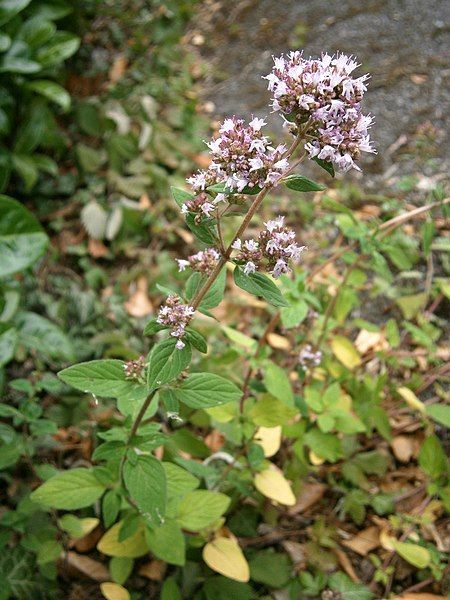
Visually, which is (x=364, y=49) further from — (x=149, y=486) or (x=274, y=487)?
(x=149, y=486)

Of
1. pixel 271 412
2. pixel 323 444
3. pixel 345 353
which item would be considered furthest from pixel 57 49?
pixel 323 444

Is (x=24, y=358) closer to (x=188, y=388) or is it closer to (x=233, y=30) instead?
(x=188, y=388)

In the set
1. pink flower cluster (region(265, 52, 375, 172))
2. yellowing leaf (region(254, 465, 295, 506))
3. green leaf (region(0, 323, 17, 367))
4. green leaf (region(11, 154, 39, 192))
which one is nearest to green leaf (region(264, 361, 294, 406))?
yellowing leaf (region(254, 465, 295, 506))

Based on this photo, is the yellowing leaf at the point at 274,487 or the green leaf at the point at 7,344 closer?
the yellowing leaf at the point at 274,487

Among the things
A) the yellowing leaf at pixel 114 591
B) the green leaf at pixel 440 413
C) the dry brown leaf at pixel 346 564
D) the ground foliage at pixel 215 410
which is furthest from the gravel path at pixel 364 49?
the yellowing leaf at pixel 114 591

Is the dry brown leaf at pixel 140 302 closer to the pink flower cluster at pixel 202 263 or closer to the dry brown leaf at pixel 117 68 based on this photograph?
the pink flower cluster at pixel 202 263

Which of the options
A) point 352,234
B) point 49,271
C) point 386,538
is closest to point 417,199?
point 352,234
